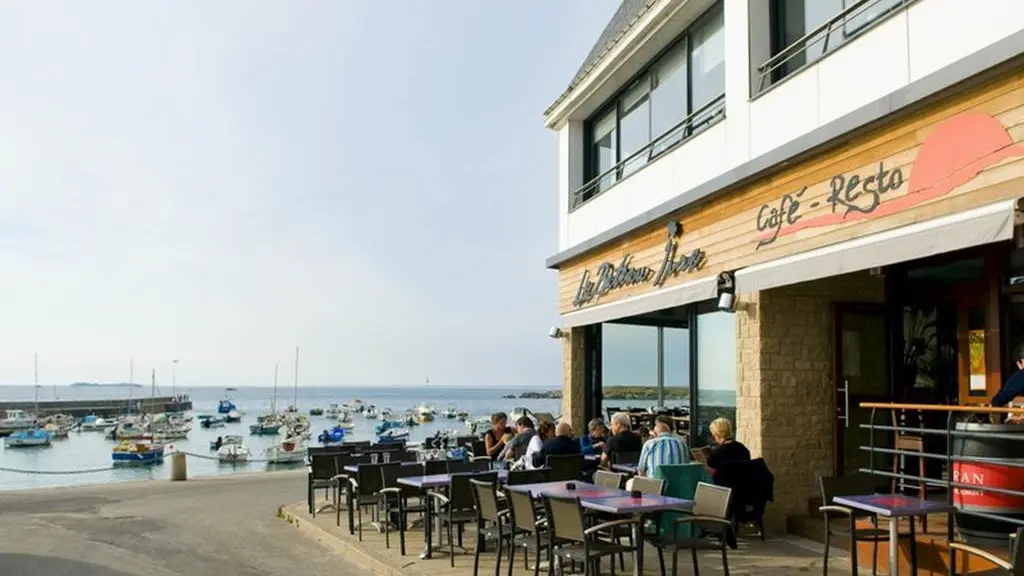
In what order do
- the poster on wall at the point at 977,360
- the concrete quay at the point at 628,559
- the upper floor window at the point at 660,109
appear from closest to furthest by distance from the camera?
the concrete quay at the point at 628,559, the poster on wall at the point at 977,360, the upper floor window at the point at 660,109

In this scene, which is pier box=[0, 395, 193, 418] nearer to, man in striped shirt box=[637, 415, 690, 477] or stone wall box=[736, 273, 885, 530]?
stone wall box=[736, 273, 885, 530]

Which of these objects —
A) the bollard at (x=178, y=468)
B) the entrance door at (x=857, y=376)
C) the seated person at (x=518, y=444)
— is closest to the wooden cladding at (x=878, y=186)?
the entrance door at (x=857, y=376)

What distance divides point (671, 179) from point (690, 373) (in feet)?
9.21

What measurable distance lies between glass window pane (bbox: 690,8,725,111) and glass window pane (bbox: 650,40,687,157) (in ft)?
1.29

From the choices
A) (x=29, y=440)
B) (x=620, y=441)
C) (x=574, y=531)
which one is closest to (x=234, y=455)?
(x=29, y=440)

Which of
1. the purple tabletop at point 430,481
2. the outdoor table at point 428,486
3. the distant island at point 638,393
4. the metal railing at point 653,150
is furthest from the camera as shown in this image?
the distant island at point 638,393

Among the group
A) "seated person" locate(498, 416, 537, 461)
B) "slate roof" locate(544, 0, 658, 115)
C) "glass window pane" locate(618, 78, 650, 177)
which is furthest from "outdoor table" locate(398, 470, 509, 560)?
"slate roof" locate(544, 0, 658, 115)

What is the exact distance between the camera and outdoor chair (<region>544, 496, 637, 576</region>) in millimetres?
6648

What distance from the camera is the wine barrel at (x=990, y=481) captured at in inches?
266

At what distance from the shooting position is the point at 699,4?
11.9 m

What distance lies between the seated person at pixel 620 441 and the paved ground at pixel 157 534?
3580 millimetres

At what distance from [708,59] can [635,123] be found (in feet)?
9.43

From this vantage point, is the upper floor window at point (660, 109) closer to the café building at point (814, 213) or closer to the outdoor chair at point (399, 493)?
the café building at point (814, 213)

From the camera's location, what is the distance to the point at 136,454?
54.2 m
